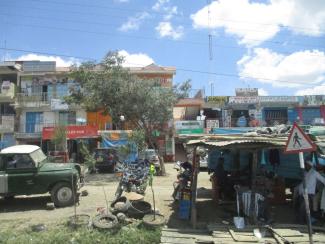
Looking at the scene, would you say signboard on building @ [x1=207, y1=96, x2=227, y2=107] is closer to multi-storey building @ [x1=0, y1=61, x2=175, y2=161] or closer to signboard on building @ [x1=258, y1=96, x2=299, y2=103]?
signboard on building @ [x1=258, y1=96, x2=299, y2=103]

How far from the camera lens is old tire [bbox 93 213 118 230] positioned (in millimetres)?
10168

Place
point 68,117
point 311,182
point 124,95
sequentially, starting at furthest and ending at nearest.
→ point 68,117, point 124,95, point 311,182

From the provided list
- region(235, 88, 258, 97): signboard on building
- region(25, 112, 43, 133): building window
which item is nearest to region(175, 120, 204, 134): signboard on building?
region(235, 88, 258, 97): signboard on building

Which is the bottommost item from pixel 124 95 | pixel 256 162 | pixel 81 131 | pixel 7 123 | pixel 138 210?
pixel 138 210

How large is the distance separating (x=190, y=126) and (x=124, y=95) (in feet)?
47.2

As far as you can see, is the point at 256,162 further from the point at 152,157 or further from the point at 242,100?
the point at 242,100

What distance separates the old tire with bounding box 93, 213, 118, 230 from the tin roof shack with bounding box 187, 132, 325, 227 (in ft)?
6.70

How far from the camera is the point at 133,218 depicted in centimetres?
1128

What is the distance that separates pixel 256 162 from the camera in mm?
11016

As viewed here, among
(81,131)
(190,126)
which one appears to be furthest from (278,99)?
(81,131)

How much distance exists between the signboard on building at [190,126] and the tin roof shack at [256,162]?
19419mm

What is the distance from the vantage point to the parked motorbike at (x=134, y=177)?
15.3 m

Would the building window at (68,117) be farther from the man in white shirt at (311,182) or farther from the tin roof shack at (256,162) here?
the man in white shirt at (311,182)

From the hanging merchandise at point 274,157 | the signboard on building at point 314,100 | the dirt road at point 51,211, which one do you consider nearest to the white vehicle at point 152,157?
the dirt road at point 51,211
